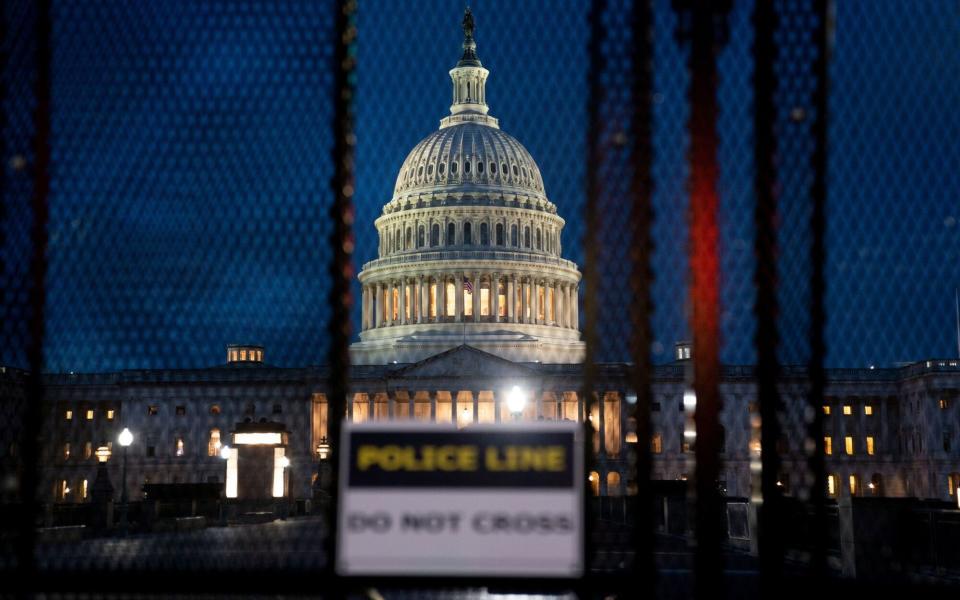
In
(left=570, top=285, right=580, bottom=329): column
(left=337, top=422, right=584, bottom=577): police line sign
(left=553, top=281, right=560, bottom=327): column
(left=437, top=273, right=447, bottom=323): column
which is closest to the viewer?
(left=337, top=422, right=584, bottom=577): police line sign

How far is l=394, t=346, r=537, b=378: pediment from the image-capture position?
135 m

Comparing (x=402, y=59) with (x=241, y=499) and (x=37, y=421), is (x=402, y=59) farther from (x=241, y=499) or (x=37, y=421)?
(x=241, y=499)

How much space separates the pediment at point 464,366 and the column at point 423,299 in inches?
508

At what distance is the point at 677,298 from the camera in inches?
509

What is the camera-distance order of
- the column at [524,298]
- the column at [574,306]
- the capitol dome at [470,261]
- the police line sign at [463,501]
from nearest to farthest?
1. the police line sign at [463,501]
2. the capitol dome at [470,261]
3. the column at [524,298]
4. the column at [574,306]

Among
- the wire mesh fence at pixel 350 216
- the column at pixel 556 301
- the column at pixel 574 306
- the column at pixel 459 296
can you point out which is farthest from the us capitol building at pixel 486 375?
the wire mesh fence at pixel 350 216

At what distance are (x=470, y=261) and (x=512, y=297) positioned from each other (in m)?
6.12

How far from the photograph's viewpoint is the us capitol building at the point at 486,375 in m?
130

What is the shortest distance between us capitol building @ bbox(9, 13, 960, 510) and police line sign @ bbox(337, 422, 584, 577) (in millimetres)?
107195

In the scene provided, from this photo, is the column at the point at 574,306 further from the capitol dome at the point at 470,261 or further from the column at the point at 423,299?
the column at the point at 423,299

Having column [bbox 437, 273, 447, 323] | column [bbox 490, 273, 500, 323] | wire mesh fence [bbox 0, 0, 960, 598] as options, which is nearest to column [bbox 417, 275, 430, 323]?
column [bbox 437, 273, 447, 323]

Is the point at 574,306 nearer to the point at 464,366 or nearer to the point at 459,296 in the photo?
the point at 459,296

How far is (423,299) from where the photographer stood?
148875mm

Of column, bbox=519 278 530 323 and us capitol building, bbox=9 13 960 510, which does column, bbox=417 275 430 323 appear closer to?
us capitol building, bbox=9 13 960 510
